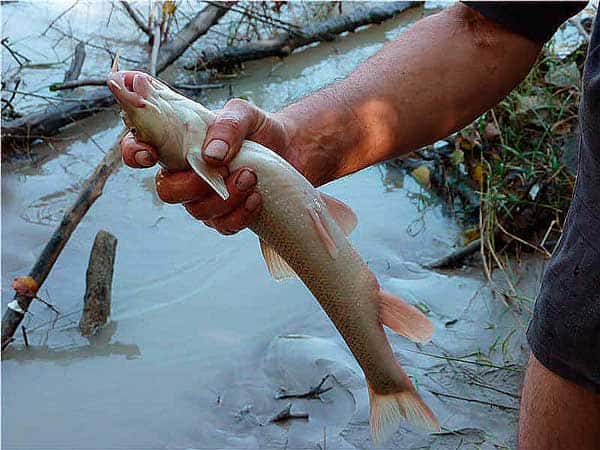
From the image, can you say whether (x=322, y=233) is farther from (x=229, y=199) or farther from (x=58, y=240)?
(x=58, y=240)

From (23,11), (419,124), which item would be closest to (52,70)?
(23,11)

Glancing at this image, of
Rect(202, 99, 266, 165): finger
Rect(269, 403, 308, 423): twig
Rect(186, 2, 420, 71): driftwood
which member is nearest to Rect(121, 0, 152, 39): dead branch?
Rect(186, 2, 420, 71): driftwood

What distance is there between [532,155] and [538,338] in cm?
279

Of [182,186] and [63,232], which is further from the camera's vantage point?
[63,232]

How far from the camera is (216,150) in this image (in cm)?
183

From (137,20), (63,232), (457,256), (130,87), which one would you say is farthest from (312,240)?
(137,20)

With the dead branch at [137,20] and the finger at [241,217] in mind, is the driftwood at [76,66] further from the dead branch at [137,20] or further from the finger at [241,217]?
the finger at [241,217]

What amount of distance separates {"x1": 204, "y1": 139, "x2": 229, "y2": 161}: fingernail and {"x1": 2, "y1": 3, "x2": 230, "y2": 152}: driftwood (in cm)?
441

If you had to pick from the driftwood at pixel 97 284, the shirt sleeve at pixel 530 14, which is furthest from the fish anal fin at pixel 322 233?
the driftwood at pixel 97 284

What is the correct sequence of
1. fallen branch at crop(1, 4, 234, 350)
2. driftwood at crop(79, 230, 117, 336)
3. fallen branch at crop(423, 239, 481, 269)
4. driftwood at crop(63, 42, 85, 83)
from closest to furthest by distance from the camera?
fallen branch at crop(1, 4, 234, 350)
driftwood at crop(79, 230, 117, 336)
fallen branch at crop(423, 239, 481, 269)
driftwood at crop(63, 42, 85, 83)

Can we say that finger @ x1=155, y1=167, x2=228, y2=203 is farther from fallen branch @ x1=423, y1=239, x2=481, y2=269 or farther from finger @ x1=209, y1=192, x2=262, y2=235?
fallen branch @ x1=423, y1=239, x2=481, y2=269

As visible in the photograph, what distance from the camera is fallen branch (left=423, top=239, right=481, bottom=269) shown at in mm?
4309

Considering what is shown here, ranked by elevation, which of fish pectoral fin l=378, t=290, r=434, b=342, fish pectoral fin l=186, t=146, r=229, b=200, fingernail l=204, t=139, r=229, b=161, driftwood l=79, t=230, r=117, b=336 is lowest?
driftwood l=79, t=230, r=117, b=336

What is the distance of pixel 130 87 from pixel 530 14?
954 millimetres
